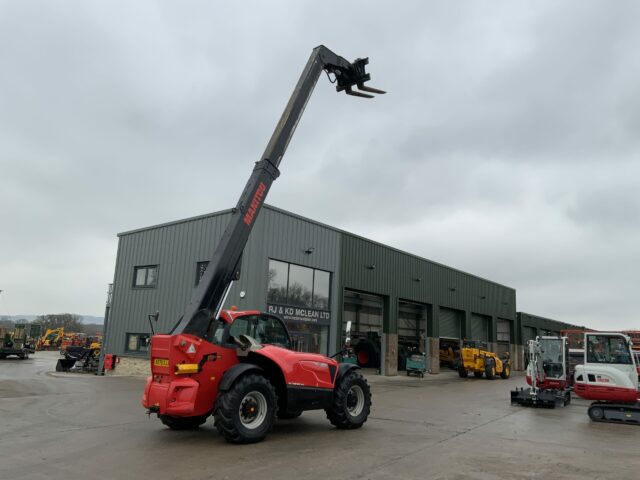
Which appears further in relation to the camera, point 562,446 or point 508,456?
point 562,446

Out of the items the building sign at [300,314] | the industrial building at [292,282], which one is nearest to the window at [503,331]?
the industrial building at [292,282]

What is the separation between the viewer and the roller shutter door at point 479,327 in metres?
38.7

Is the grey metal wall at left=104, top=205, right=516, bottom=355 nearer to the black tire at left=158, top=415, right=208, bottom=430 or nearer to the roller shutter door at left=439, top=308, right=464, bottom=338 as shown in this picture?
the roller shutter door at left=439, top=308, right=464, bottom=338

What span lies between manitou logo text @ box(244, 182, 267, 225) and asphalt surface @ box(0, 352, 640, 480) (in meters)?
3.79

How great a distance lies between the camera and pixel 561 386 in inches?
712

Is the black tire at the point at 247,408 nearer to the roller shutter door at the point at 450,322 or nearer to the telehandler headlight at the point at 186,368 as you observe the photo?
the telehandler headlight at the point at 186,368

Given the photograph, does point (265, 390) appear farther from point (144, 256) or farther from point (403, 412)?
point (144, 256)

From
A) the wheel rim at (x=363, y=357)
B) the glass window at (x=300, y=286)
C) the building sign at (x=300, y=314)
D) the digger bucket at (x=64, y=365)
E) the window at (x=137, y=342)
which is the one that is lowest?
the digger bucket at (x=64, y=365)

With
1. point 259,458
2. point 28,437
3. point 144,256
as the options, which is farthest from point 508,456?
point 144,256

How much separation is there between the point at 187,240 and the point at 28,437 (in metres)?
14.1

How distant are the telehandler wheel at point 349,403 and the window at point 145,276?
50.5 feet

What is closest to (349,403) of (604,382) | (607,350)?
(604,382)

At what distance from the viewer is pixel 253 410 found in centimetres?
777

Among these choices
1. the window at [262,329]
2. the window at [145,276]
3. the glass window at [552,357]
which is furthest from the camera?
the window at [145,276]
